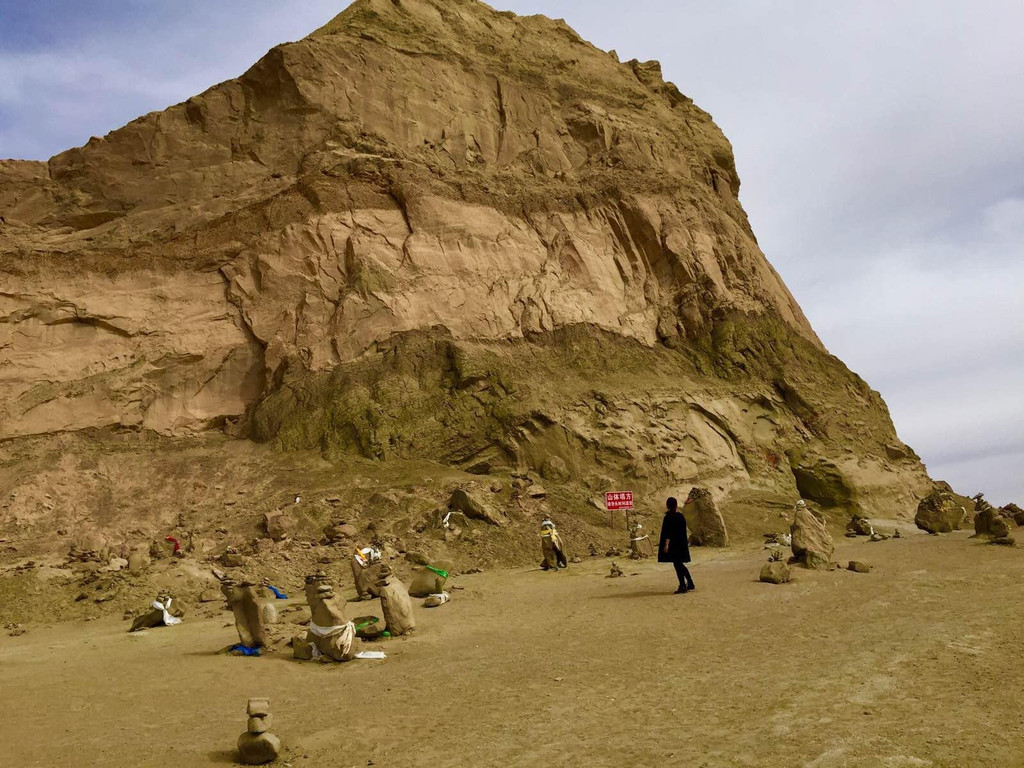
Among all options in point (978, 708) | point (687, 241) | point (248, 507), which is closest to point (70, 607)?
point (248, 507)

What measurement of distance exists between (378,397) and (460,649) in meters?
13.8

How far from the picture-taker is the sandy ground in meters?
4.96

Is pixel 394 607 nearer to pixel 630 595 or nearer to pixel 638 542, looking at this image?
pixel 630 595

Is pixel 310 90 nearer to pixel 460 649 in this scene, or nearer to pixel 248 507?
pixel 248 507

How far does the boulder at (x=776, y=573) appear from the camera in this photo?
11117 millimetres

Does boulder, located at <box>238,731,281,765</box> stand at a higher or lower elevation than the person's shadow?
lower

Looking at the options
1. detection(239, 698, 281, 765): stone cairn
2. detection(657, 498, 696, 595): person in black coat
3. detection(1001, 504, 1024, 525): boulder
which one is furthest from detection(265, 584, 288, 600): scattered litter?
detection(1001, 504, 1024, 525): boulder

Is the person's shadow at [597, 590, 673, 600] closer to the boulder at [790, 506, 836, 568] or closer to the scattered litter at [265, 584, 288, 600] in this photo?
the boulder at [790, 506, 836, 568]

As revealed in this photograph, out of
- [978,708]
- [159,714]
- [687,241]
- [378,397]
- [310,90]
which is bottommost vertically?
[159,714]

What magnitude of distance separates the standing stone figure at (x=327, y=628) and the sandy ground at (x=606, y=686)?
0.71 feet

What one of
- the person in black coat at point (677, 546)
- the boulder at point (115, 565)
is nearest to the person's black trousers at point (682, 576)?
the person in black coat at point (677, 546)

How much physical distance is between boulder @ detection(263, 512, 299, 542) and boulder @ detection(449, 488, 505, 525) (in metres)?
3.69

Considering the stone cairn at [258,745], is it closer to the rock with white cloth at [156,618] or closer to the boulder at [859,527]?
the rock with white cloth at [156,618]

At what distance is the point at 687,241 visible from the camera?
2906 centimetres
